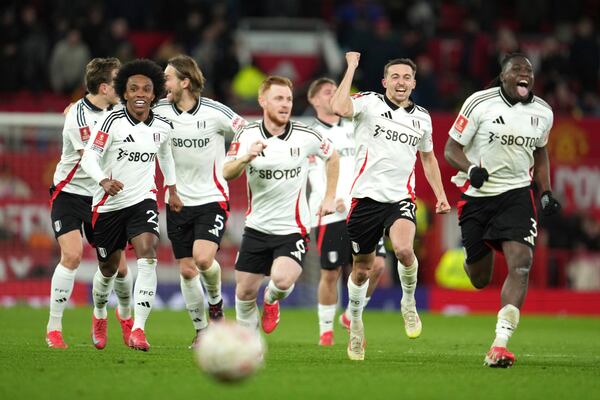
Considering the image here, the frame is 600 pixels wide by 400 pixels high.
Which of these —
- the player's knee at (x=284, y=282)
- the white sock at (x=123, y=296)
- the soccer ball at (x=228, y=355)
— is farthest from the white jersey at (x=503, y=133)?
the soccer ball at (x=228, y=355)

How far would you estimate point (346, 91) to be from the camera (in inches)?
426

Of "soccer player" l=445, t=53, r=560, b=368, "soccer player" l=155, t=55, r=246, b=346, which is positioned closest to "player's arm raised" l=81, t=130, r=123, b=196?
"soccer player" l=155, t=55, r=246, b=346

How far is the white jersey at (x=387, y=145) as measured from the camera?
11.3 metres

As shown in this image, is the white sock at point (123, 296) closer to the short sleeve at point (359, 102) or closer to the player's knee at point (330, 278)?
the player's knee at point (330, 278)

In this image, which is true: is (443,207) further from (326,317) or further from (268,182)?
(326,317)

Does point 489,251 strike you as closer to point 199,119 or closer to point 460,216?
point 460,216

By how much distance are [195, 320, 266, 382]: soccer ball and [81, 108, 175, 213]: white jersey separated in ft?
12.1

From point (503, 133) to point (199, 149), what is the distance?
3.03m

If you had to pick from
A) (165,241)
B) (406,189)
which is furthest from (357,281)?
(165,241)

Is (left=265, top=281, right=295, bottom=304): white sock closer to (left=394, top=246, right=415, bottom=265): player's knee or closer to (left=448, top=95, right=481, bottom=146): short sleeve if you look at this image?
(left=394, top=246, right=415, bottom=265): player's knee

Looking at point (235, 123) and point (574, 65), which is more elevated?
point (574, 65)

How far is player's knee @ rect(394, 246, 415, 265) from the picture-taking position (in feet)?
36.4

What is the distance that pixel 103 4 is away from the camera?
2491 cm

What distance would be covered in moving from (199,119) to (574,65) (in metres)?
14.9
